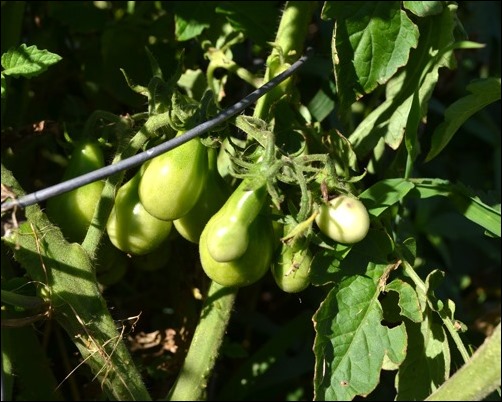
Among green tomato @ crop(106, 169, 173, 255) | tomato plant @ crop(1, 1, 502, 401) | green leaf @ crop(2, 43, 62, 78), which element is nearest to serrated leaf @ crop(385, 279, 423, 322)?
tomato plant @ crop(1, 1, 502, 401)

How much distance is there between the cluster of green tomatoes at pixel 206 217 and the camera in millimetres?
1025

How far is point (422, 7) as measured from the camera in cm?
112

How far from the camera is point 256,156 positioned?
1.06 m

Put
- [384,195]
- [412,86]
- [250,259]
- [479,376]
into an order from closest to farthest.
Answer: [479,376] → [250,259] → [384,195] → [412,86]

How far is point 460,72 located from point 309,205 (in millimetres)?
1440

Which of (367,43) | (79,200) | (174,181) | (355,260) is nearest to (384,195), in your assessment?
(355,260)

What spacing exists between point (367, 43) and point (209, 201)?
0.33 metres

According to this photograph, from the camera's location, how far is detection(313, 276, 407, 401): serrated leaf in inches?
42.5

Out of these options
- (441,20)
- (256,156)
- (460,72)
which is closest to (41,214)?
(256,156)

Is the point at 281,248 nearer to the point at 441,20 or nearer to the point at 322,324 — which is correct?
the point at 322,324

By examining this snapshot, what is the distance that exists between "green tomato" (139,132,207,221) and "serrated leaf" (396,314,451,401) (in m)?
0.39

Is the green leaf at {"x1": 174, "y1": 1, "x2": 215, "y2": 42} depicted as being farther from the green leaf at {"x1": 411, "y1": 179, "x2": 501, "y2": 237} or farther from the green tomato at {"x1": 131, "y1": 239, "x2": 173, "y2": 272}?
the green leaf at {"x1": 411, "y1": 179, "x2": 501, "y2": 237}

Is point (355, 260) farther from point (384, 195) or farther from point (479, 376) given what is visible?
point (479, 376)

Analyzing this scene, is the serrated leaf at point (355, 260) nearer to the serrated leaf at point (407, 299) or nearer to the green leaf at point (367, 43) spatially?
the serrated leaf at point (407, 299)
